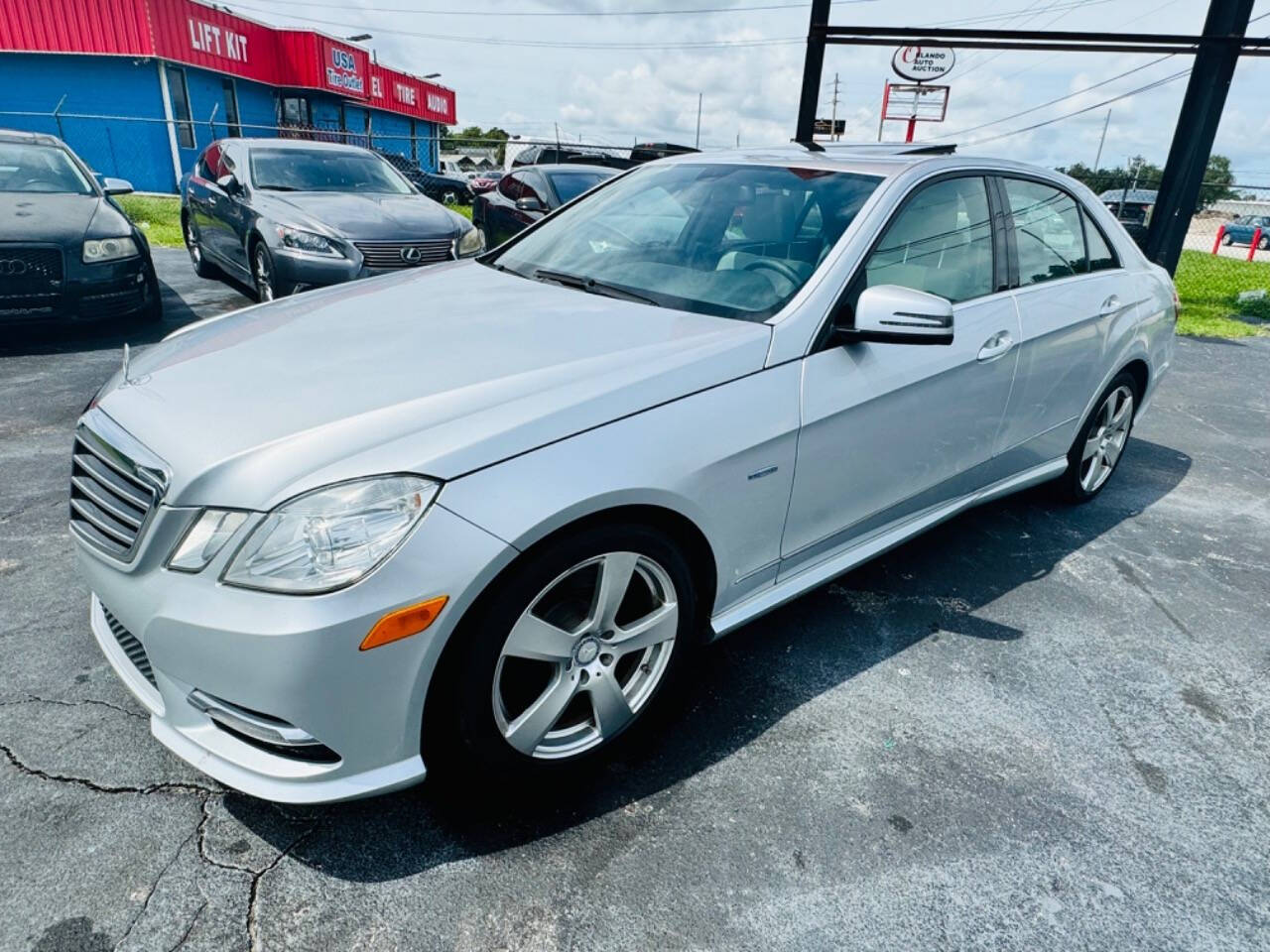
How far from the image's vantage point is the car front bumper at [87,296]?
568 centimetres

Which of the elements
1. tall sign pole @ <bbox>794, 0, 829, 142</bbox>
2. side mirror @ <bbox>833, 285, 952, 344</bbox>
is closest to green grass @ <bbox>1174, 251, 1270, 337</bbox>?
tall sign pole @ <bbox>794, 0, 829, 142</bbox>

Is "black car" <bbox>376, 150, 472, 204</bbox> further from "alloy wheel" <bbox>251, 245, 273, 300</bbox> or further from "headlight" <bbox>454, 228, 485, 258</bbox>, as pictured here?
"headlight" <bbox>454, 228, 485, 258</bbox>

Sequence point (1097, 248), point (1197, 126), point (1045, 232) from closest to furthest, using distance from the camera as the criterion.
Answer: point (1045, 232) → point (1097, 248) → point (1197, 126)

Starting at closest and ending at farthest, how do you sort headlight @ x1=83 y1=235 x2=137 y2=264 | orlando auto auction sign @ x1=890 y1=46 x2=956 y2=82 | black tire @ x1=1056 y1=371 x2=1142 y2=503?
1. black tire @ x1=1056 y1=371 x2=1142 y2=503
2. headlight @ x1=83 y1=235 x2=137 y2=264
3. orlando auto auction sign @ x1=890 y1=46 x2=956 y2=82

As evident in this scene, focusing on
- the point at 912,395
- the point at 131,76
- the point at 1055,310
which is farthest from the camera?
the point at 131,76

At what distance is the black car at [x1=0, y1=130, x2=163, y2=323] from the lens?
5.64 metres

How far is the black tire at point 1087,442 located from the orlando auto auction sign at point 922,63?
35.1 ft

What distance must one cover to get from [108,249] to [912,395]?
6.05 metres

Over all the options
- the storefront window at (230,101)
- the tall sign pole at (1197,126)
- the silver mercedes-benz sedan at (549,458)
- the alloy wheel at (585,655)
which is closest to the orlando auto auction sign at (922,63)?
the tall sign pole at (1197,126)

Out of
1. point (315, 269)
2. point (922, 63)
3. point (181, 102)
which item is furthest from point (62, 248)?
point (181, 102)

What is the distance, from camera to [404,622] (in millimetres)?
1670

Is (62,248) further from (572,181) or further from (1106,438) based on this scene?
(1106,438)

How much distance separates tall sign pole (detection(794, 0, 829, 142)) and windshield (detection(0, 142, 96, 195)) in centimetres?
649

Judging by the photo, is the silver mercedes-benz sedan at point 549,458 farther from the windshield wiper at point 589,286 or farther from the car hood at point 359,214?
the car hood at point 359,214
